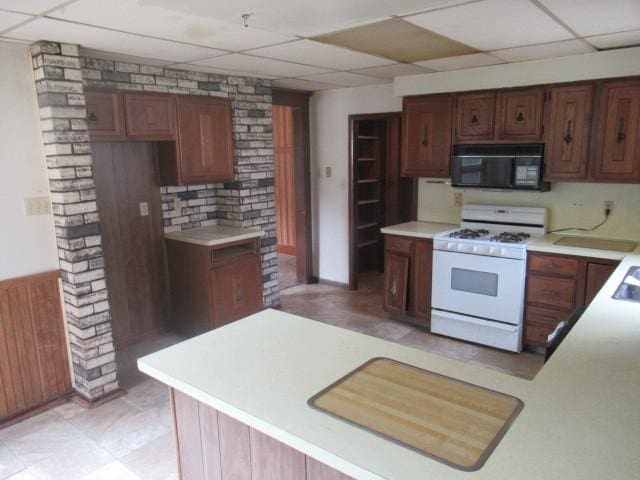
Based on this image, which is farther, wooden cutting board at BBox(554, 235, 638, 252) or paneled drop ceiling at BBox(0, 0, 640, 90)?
wooden cutting board at BBox(554, 235, 638, 252)

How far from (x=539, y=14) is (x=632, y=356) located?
1660mm

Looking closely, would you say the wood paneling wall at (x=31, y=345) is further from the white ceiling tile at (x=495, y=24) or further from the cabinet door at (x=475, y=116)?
the cabinet door at (x=475, y=116)

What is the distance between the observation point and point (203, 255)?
3.75 m

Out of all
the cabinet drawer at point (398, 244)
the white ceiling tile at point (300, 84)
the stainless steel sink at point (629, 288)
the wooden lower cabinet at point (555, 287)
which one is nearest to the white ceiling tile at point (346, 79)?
the white ceiling tile at point (300, 84)

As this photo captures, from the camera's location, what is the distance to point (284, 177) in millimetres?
7203

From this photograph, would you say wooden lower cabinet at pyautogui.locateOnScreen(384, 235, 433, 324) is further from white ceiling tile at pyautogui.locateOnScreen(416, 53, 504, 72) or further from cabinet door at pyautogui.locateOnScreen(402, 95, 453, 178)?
white ceiling tile at pyautogui.locateOnScreen(416, 53, 504, 72)

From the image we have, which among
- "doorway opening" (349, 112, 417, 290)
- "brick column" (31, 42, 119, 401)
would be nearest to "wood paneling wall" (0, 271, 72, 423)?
"brick column" (31, 42, 119, 401)

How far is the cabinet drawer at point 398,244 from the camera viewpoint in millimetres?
4125

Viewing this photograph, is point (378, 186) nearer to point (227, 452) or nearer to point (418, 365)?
point (418, 365)

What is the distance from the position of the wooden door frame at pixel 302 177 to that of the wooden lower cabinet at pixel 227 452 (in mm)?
3889

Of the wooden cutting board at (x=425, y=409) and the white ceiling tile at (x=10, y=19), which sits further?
the white ceiling tile at (x=10, y=19)

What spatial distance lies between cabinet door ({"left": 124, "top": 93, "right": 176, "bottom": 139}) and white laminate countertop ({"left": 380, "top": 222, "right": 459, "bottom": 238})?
6.67ft

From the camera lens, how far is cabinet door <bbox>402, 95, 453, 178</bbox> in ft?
13.3

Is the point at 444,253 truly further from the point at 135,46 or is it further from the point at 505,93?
the point at 135,46
